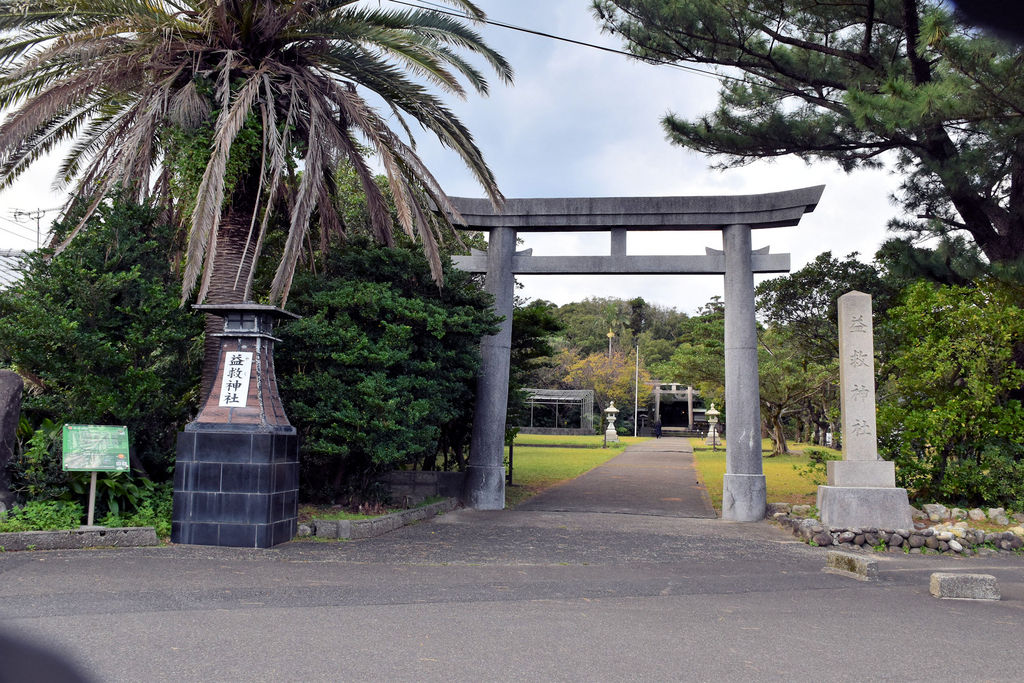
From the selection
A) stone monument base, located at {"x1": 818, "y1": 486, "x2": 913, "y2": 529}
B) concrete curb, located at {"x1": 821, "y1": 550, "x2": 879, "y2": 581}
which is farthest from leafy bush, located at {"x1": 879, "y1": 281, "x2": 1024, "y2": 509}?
concrete curb, located at {"x1": 821, "y1": 550, "x2": 879, "y2": 581}

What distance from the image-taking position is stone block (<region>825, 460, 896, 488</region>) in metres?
9.65

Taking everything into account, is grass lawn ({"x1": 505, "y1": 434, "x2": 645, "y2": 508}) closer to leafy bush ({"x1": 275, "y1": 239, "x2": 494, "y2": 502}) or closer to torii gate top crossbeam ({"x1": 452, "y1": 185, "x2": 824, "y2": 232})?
leafy bush ({"x1": 275, "y1": 239, "x2": 494, "y2": 502})

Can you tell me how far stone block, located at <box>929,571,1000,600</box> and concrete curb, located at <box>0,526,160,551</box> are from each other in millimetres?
7724

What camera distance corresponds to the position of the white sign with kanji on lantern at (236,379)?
8375 mm

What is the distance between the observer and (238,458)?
8094mm

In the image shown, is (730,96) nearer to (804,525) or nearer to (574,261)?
(574,261)

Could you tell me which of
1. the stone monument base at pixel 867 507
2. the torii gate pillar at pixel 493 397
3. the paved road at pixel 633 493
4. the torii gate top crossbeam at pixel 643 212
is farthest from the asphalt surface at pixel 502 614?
the torii gate top crossbeam at pixel 643 212

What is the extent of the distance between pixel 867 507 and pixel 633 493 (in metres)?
5.81

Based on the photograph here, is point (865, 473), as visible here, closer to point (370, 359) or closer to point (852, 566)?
point (852, 566)

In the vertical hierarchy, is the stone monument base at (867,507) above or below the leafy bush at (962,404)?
below

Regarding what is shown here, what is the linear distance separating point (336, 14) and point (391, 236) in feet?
10.0

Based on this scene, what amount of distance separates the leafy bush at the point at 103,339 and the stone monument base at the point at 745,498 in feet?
26.4

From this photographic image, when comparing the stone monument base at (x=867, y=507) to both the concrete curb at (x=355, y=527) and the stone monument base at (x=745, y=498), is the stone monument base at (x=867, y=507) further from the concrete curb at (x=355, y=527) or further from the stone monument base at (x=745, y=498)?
the concrete curb at (x=355, y=527)

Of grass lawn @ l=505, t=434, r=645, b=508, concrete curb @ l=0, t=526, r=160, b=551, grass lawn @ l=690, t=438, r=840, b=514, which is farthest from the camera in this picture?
grass lawn @ l=505, t=434, r=645, b=508
